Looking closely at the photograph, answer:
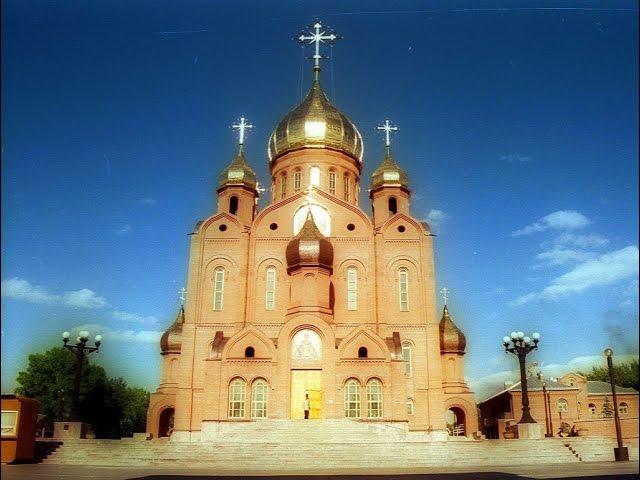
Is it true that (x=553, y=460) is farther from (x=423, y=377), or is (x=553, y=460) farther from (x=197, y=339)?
(x=197, y=339)

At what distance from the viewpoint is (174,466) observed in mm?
17078

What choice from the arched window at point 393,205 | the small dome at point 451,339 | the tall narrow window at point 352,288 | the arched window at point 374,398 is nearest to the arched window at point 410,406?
the arched window at point 374,398

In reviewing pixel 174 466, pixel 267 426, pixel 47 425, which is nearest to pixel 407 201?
pixel 267 426

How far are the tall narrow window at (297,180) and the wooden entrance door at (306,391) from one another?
12.6 metres

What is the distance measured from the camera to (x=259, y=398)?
27.0 m

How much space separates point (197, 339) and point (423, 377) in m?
11.3

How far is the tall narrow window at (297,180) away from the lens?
3619 centimetres

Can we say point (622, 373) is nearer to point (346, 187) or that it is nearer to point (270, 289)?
point (346, 187)

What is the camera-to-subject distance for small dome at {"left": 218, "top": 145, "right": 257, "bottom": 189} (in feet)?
114

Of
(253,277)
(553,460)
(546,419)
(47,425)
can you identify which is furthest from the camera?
(47,425)

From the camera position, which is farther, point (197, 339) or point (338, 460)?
point (197, 339)

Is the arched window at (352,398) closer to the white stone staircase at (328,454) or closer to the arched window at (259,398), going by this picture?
the arched window at (259,398)

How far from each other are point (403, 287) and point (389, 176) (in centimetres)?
767

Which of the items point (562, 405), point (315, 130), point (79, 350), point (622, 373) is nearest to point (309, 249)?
point (315, 130)
